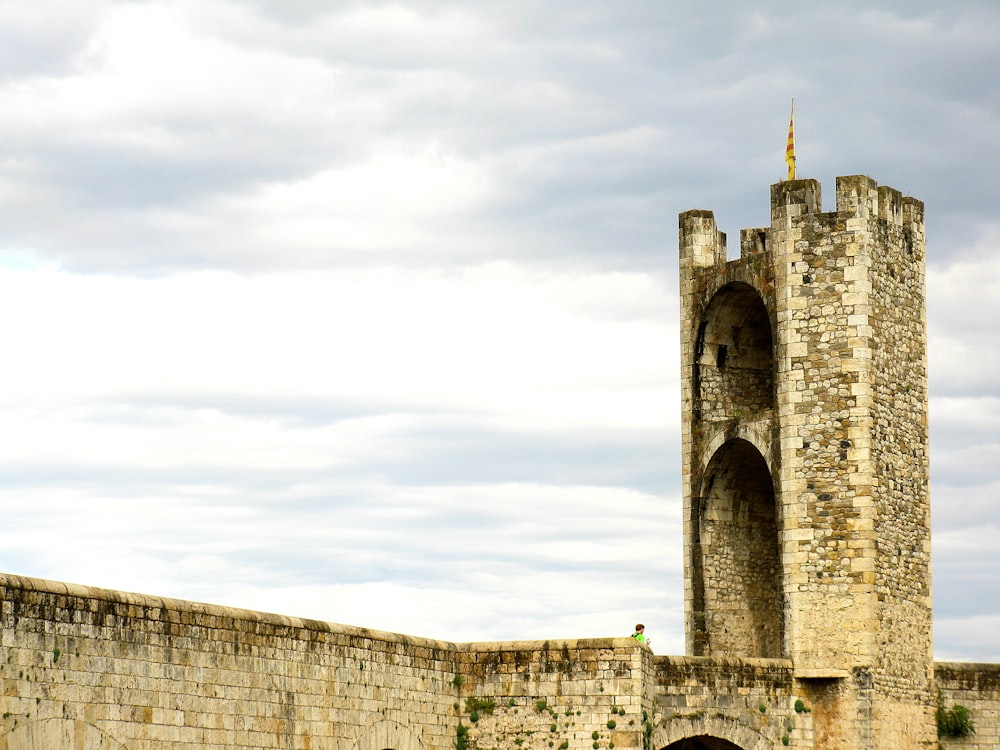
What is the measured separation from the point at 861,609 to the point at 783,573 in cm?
151

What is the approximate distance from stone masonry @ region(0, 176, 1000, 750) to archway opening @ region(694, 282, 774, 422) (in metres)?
0.04

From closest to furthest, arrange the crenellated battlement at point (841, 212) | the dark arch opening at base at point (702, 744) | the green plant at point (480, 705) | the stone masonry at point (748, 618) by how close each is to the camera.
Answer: the stone masonry at point (748, 618) < the green plant at point (480, 705) < the dark arch opening at base at point (702, 744) < the crenellated battlement at point (841, 212)

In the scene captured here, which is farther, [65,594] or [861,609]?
[861,609]

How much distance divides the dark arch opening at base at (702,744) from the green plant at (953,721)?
4.50 metres

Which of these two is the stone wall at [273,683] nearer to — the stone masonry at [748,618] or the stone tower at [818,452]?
the stone masonry at [748,618]

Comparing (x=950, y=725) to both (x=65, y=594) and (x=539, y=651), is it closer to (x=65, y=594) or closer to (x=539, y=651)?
(x=539, y=651)

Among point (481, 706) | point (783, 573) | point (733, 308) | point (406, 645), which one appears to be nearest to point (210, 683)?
point (406, 645)

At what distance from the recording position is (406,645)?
25047mm

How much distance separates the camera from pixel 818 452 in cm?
3059

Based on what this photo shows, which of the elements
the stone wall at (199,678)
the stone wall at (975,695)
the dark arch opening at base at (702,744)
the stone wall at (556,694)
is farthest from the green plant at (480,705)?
the stone wall at (975,695)

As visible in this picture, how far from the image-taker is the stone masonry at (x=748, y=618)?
21.9 m

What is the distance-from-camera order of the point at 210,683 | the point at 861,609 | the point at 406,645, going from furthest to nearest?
the point at 861,609 → the point at 406,645 → the point at 210,683

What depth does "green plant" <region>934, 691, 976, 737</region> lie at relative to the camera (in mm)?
31719

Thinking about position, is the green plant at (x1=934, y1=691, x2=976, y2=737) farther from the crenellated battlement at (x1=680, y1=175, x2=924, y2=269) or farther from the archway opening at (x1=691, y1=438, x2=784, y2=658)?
the crenellated battlement at (x1=680, y1=175, x2=924, y2=269)
